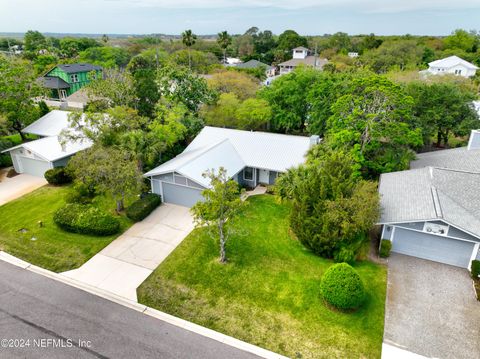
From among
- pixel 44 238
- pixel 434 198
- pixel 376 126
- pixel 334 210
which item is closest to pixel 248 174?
pixel 376 126

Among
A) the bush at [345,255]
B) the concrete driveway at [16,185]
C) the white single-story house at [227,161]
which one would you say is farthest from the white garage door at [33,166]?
the bush at [345,255]

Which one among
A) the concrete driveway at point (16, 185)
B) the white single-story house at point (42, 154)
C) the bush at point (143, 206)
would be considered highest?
the white single-story house at point (42, 154)

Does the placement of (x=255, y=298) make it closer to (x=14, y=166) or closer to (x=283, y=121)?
(x=283, y=121)

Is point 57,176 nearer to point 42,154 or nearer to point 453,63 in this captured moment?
point 42,154

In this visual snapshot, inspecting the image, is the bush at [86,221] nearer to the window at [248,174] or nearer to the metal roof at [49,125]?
the window at [248,174]

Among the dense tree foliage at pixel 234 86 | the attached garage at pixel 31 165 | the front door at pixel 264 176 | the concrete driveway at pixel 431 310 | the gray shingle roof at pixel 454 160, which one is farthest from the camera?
the dense tree foliage at pixel 234 86

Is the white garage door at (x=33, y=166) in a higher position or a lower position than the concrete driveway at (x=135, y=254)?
higher

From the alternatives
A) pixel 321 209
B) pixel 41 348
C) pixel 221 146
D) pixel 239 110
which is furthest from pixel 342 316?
pixel 239 110
